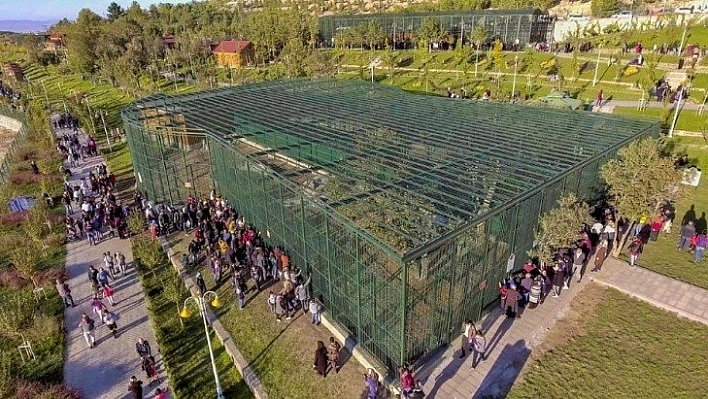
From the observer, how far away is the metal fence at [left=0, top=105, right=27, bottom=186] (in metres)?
27.0

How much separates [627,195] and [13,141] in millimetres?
44333

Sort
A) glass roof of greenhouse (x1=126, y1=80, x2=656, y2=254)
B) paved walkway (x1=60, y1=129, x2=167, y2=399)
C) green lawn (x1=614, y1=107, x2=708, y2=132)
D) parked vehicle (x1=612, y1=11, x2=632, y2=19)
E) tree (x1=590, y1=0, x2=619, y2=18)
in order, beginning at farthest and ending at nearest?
1. tree (x1=590, y1=0, x2=619, y2=18)
2. parked vehicle (x1=612, y1=11, x2=632, y2=19)
3. green lawn (x1=614, y1=107, x2=708, y2=132)
4. paved walkway (x1=60, y1=129, x2=167, y2=399)
5. glass roof of greenhouse (x1=126, y1=80, x2=656, y2=254)

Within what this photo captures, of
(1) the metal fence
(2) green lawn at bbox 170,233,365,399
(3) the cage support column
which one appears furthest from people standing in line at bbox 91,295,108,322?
(1) the metal fence

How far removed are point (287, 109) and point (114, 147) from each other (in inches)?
662

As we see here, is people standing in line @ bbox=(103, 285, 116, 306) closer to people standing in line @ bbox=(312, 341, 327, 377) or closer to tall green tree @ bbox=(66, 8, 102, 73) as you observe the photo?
people standing in line @ bbox=(312, 341, 327, 377)

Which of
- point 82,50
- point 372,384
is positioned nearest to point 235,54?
point 82,50

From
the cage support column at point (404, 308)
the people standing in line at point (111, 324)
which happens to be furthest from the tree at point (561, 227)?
the people standing in line at point (111, 324)

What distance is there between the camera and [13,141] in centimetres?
3638

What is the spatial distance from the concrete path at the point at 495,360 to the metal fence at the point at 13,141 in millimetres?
28348

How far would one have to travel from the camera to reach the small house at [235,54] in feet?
202

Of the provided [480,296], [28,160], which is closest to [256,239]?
[480,296]

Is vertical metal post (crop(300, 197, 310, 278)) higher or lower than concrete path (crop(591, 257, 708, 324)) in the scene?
higher

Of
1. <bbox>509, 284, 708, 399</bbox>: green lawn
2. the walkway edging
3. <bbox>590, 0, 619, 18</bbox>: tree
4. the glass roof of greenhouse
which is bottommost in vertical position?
the walkway edging

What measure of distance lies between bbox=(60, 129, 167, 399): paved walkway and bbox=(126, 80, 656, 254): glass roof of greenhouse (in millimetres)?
6253
